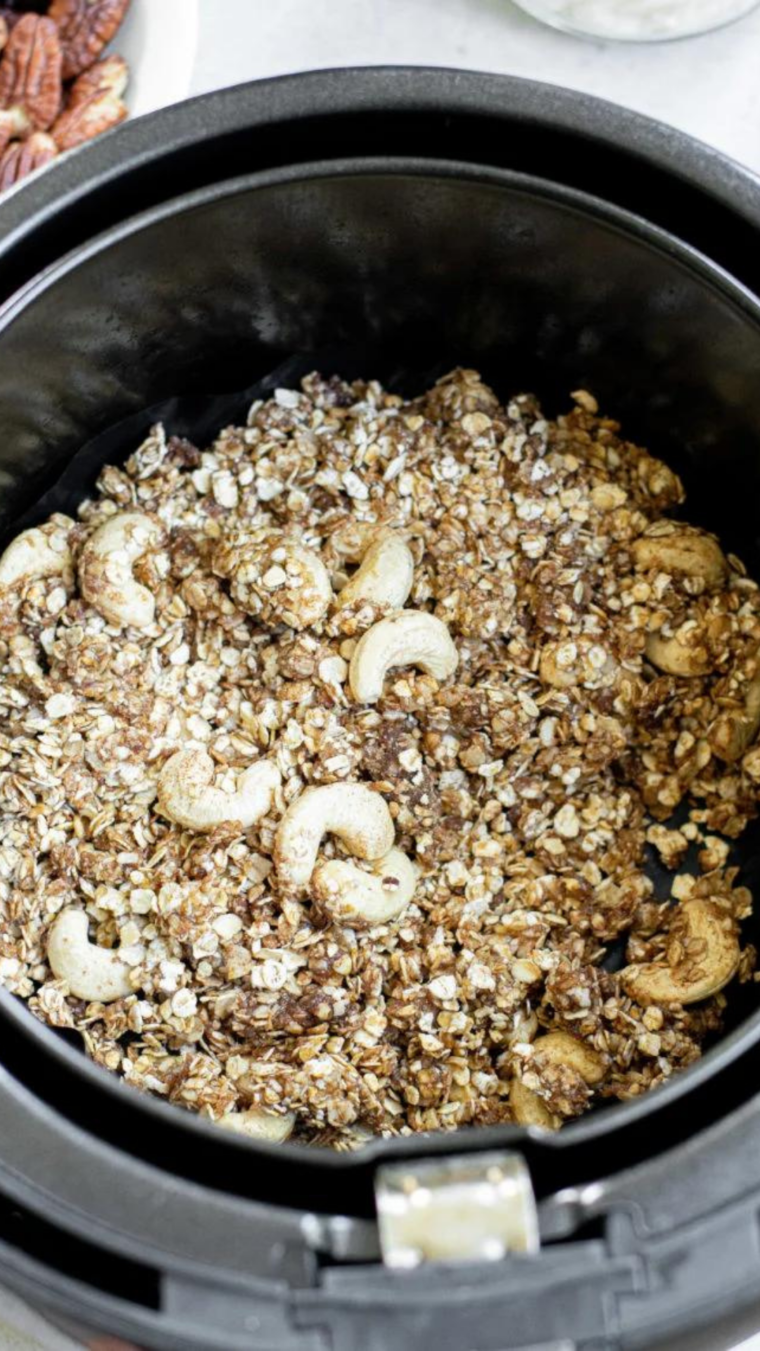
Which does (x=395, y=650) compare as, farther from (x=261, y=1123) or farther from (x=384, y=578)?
(x=261, y=1123)

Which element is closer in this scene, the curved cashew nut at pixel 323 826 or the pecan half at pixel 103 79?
the curved cashew nut at pixel 323 826

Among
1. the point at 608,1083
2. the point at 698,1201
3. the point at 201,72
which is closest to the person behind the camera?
the point at 698,1201

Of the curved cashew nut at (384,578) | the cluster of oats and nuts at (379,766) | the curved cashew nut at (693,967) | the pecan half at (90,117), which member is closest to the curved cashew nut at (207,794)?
A: the cluster of oats and nuts at (379,766)

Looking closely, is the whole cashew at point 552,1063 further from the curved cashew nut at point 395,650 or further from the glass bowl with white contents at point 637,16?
the glass bowl with white contents at point 637,16

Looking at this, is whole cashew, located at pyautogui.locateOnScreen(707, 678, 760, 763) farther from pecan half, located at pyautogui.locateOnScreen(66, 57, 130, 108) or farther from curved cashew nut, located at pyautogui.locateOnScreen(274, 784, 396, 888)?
pecan half, located at pyautogui.locateOnScreen(66, 57, 130, 108)

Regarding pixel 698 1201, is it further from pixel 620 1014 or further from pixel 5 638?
pixel 5 638

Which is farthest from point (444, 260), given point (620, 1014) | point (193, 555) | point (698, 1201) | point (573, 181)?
point (698, 1201)
